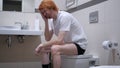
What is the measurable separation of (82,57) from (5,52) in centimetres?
167

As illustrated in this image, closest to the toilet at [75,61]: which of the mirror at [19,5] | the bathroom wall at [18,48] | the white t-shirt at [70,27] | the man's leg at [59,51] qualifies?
the man's leg at [59,51]

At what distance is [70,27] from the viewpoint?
8.17 ft

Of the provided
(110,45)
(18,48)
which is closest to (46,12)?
(110,45)

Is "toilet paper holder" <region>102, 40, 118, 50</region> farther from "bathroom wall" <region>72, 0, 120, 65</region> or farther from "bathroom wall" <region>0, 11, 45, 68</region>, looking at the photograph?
"bathroom wall" <region>0, 11, 45, 68</region>

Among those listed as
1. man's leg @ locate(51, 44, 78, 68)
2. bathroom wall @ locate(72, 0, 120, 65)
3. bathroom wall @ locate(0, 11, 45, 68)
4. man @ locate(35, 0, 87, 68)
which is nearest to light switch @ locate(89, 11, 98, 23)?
bathroom wall @ locate(72, 0, 120, 65)

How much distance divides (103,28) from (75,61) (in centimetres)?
66

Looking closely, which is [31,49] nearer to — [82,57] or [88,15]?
[88,15]

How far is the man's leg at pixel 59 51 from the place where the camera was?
86.4 inches

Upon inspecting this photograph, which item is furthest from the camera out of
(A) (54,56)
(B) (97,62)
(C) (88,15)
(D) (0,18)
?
(D) (0,18)

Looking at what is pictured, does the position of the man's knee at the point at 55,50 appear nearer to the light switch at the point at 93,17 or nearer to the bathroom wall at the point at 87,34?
the bathroom wall at the point at 87,34

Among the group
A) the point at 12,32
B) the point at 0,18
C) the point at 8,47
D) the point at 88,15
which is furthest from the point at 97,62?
the point at 0,18

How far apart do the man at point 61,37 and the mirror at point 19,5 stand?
1069 mm

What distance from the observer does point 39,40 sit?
364 centimetres

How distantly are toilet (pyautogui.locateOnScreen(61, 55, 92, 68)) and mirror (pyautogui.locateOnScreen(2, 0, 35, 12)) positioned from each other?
1.58 meters
